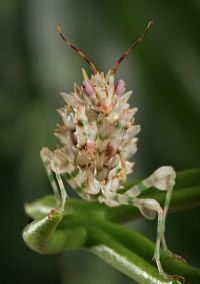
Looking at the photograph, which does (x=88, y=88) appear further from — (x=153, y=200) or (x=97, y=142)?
(x=153, y=200)

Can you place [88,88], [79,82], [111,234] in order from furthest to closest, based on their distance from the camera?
[79,82], [88,88], [111,234]

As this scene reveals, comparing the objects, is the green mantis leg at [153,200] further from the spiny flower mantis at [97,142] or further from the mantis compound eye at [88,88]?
the mantis compound eye at [88,88]

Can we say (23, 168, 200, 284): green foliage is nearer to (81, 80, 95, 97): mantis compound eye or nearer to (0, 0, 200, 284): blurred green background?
(81, 80, 95, 97): mantis compound eye

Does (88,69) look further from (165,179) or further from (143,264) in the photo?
(143,264)

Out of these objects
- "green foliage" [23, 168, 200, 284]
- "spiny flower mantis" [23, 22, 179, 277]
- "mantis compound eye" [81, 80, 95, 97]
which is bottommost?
"green foliage" [23, 168, 200, 284]

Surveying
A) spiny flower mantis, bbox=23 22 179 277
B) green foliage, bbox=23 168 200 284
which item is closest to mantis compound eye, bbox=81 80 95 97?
spiny flower mantis, bbox=23 22 179 277

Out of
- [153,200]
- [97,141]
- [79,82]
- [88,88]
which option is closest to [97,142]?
[97,141]
